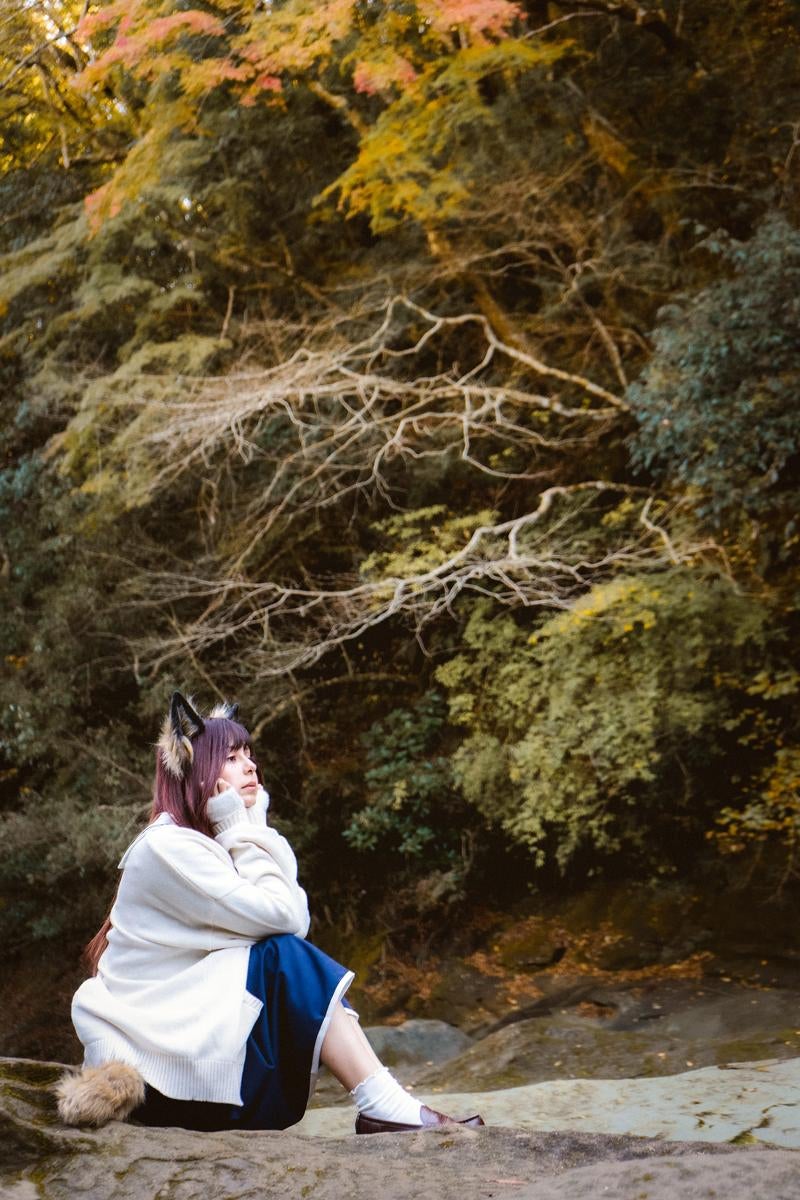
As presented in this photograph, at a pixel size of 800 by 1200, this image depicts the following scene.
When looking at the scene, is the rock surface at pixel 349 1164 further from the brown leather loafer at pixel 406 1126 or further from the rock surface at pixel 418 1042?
the rock surface at pixel 418 1042

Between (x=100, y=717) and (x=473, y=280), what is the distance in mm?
5056

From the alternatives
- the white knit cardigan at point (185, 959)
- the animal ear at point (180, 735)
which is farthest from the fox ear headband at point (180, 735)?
the white knit cardigan at point (185, 959)

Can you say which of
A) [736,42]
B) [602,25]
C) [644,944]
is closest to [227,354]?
[602,25]

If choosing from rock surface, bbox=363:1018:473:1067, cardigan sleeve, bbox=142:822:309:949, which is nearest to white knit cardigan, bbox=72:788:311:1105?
cardigan sleeve, bbox=142:822:309:949

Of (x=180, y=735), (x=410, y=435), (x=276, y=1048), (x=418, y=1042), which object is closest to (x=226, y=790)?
(x=180, y=735)

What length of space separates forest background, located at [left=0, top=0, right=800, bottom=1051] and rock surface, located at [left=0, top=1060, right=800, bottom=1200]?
16.0 ft

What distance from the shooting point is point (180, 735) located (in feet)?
8.69

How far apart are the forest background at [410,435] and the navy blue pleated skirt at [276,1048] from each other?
4.63 m

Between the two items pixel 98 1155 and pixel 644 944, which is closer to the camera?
pixel 98 1155

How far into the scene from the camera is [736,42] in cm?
733

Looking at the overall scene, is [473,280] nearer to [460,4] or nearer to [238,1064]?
[460,4]

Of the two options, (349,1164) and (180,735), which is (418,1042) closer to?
(180,735)

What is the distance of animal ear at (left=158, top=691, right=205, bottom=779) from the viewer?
263 centimetres

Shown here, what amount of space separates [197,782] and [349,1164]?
1008 mm
